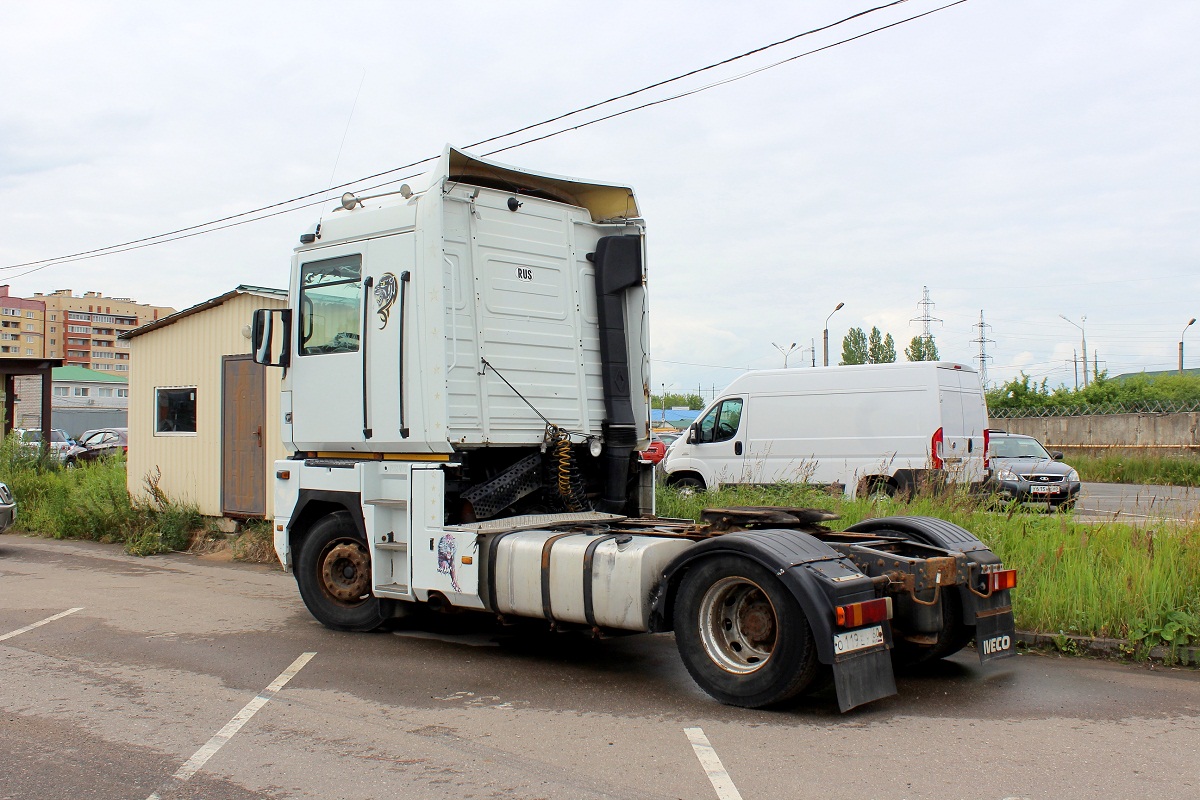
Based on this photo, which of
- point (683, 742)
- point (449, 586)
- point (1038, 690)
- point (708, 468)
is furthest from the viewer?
point (708, 468)

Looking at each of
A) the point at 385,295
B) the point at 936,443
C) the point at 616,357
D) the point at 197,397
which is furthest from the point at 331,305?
the point at 936,443

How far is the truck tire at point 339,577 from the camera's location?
8.03m

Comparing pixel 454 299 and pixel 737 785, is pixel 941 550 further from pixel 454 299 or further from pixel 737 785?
pixel 454 299

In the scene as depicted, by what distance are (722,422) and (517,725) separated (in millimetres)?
11103

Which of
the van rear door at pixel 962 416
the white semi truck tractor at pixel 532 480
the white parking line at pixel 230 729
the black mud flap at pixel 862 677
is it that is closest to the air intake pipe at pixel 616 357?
the white semi truck tractor at pixel 532 480

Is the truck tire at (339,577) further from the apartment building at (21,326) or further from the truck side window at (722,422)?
the apartment building at (21,326)

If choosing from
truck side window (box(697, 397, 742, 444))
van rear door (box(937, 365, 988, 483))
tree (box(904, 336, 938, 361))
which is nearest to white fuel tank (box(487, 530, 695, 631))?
van rear door (box(937, 365, 988, 483))

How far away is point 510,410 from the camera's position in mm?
7852

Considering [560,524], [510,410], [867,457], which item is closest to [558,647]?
[560,524]

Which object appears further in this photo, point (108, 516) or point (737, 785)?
point (108, 516)

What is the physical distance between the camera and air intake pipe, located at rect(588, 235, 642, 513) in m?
8.42

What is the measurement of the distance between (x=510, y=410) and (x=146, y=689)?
315 cm

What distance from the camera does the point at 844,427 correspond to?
15.1 meters

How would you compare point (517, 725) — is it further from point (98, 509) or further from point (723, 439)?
point (98, 509)
